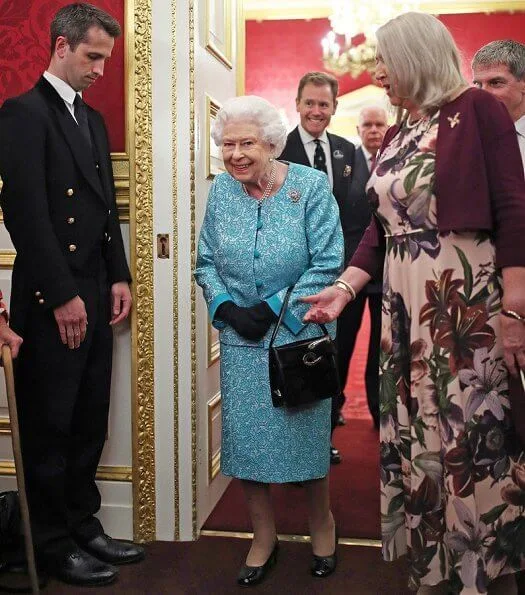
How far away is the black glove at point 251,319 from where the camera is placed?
2.43 metres

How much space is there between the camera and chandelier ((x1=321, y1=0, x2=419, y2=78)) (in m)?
7.83

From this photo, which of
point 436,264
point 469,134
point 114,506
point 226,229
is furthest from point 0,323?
point 469,134

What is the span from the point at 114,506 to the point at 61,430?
558mm

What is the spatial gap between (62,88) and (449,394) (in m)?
1.55

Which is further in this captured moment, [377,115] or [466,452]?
[377,115]

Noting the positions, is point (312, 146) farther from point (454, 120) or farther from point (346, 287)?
point (454, 120)

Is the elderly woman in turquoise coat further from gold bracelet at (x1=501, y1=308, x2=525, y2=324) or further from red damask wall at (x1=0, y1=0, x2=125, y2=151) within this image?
gold bracelet at (x1=501, y1=308, x2=525, y2=324)

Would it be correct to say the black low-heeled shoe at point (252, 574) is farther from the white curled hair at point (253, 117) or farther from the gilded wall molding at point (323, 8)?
the gilded wall molding at point (323, 8)

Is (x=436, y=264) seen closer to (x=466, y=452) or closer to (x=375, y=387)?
(x=466, y=452)

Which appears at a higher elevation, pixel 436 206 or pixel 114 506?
pixel 436 206

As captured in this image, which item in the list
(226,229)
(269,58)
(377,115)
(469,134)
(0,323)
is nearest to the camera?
(469,134)

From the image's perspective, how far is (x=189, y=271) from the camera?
2852mm

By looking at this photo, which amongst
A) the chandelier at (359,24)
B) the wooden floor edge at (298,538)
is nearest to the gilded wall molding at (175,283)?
the wooden floor edge at (298,538)

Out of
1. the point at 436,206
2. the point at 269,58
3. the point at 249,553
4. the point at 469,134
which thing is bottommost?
the point at 249,553
